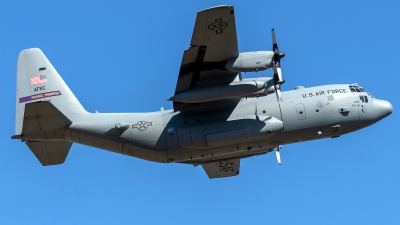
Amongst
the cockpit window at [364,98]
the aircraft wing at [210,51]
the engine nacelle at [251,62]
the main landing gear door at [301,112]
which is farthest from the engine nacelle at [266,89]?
the cockpit window at [364,98]

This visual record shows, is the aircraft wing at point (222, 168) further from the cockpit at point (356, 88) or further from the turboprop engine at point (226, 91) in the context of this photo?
the cockpit at point (356, 88)

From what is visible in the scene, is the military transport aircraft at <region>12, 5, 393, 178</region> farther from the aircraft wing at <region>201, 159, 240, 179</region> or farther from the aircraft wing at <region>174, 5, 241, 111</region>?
the aircraft wing at <region>201, 159, 240, 179</region>

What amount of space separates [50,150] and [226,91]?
693 cm

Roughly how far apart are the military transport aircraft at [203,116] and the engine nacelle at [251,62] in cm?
7

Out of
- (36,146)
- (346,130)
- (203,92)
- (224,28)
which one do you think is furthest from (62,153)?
(346,130)

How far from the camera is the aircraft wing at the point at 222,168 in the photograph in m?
27.2

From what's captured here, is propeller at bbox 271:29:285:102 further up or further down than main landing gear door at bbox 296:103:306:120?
further up

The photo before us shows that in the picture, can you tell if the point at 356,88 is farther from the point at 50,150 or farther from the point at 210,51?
the point at 50,150

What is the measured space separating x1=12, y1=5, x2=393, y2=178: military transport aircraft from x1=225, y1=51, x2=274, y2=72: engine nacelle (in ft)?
0.24

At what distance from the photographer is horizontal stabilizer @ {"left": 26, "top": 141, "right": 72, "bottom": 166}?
2508cm

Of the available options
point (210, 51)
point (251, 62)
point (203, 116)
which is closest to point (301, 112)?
point (251, 62)

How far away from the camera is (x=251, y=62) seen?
22500 mm

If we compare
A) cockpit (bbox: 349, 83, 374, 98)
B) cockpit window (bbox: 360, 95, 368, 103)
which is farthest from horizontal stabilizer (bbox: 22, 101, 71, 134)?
cockpit window (bbox: 360, 95, 368, 103)

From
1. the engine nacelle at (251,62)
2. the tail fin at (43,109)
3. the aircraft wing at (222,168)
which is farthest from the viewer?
the aircraft wing at (222,168)
